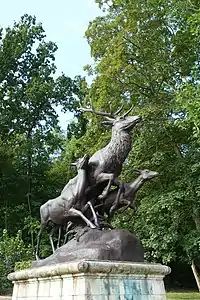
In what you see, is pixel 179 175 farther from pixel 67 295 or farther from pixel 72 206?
pixel 67 295

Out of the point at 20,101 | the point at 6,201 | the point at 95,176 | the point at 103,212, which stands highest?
the point at 20,101

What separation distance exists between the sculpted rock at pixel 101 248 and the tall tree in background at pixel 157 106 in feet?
23.4

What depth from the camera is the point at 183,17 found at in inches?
485

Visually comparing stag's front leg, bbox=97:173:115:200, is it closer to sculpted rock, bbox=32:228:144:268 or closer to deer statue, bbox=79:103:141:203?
deer statue, bbox=79:103:141:203

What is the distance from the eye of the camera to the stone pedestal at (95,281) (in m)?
5.65

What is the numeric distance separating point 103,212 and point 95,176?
2.29ft

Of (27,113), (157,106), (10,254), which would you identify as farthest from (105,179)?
(27,113)

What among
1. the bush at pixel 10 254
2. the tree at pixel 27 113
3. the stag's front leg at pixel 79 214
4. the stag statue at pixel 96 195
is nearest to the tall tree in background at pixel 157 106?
the bush at pixel 10 254

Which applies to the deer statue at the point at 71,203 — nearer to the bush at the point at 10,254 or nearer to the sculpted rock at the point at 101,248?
the sculpted rock at the point at 101,248

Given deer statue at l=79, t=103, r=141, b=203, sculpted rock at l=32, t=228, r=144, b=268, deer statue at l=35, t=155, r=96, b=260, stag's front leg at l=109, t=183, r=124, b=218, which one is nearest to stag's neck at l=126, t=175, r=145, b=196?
stag's front leg at l=109, t=183, r=124, b=218

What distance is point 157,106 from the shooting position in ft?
48.8

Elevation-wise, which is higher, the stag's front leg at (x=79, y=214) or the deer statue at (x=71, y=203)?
the deer statue at (x=71, y=203)

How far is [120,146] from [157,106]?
26.1 feet

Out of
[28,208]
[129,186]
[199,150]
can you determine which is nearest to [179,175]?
[199,150]
